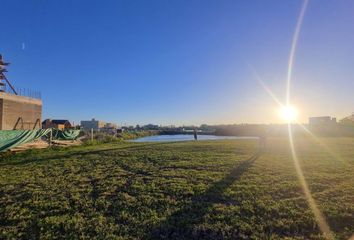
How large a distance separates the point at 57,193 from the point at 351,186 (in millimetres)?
6636

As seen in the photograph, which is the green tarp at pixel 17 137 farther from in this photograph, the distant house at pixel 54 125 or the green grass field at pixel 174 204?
the distant house at pixel 54 125

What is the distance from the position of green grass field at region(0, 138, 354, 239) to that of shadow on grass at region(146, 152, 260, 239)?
0.05 feet

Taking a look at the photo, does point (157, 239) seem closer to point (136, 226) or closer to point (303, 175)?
point (136, 226)

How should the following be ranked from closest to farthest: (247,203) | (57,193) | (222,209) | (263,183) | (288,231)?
1. (288,231)
2. (222,209)
3. (247,203)
4. (57,193)
5. (263,183)

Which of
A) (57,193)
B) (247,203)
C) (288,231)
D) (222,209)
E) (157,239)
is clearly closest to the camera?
(157,239)

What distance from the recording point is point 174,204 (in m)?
4.96

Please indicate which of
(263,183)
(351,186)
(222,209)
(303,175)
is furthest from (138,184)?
(351,186)

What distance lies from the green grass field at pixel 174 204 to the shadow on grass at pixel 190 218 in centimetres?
1

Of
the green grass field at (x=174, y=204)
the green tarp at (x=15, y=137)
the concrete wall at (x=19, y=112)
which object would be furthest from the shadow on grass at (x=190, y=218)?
the concrete wall at (x=19, y=112)

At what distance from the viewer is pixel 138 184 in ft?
21.5

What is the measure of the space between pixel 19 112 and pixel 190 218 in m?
19.6

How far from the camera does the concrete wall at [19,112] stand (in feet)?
58.5

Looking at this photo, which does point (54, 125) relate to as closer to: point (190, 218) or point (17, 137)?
point (17, 137)

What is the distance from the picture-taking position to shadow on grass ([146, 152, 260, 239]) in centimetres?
369
